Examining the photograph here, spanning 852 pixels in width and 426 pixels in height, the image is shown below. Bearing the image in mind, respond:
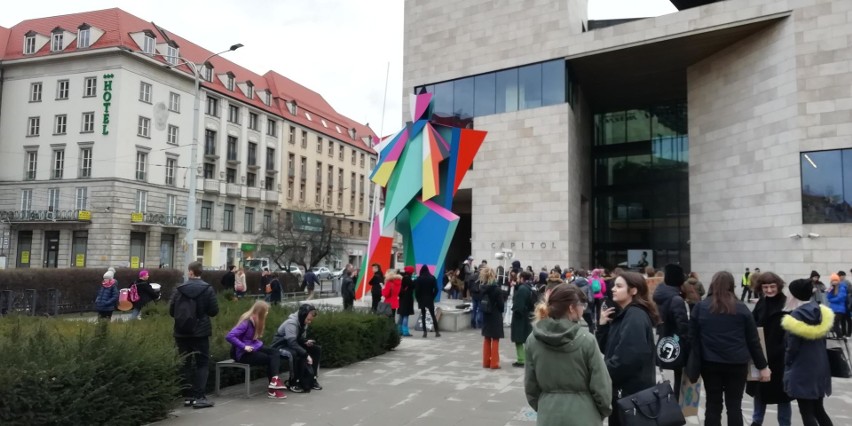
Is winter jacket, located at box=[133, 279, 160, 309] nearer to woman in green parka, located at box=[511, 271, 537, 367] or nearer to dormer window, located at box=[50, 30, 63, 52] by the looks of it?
woman in green parka, located at box=[511, 271, 537, 367]

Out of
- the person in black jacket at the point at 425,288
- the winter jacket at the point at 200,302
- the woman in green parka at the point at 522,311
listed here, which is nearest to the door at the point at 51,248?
the person in black jacket at the point at 425,288

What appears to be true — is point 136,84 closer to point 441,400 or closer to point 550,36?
point 550,36

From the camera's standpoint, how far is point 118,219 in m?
44.0

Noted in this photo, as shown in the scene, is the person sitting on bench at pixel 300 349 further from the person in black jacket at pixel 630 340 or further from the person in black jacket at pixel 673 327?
the person in black jacket at pixel 630 340

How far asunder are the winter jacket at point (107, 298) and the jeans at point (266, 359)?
751cm

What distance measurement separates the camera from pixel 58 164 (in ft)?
153

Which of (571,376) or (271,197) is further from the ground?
(271,197)

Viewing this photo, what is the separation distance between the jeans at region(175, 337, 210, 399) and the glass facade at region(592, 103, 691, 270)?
32.7 meters

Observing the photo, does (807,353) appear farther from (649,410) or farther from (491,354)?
(491,354)

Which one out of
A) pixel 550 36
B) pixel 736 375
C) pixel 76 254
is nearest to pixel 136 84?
pixel 76 254

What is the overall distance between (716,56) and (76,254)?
45681 mm

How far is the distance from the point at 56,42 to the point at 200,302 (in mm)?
50416

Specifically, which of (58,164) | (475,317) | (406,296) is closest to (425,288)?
(406,296)

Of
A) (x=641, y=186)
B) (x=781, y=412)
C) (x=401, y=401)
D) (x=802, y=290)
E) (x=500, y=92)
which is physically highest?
(x=500, y=92)
